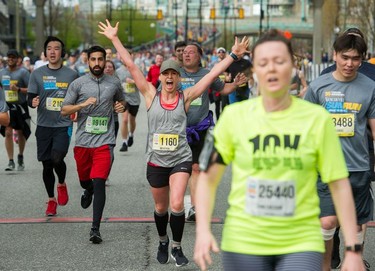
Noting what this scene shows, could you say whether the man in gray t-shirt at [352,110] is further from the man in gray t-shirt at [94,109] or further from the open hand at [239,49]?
the man in gray t-shirt at [94,109]

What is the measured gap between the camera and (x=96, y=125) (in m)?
9.27

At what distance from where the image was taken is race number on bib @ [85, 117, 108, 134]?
9.27m

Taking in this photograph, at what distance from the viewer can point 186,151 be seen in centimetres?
796

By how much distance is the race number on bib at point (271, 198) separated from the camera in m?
4.24

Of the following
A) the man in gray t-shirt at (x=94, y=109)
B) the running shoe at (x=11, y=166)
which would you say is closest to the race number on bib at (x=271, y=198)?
the man in gray t-shirt at (x=94, y=109)

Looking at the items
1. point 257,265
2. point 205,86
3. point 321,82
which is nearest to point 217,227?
point 205,86

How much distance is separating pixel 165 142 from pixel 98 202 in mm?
1254

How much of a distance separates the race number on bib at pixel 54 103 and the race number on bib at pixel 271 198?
6.39 m

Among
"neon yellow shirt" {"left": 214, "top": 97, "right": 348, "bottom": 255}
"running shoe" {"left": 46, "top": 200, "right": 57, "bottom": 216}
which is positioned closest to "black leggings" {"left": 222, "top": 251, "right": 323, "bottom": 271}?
"neon yellow shirt" {"left": 214, "top": 97, "right": 348, "bottom": 255}

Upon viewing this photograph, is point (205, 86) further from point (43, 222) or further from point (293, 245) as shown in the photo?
point (293, 245)

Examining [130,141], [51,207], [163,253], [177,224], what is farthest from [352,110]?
[130,141]

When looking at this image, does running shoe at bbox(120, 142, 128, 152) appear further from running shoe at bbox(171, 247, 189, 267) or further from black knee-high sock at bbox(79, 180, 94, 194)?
running shoe at bbox(171, 247, 189, 267)

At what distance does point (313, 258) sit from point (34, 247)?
4.74 meters

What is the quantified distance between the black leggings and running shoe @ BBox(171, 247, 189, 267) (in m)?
3.49
